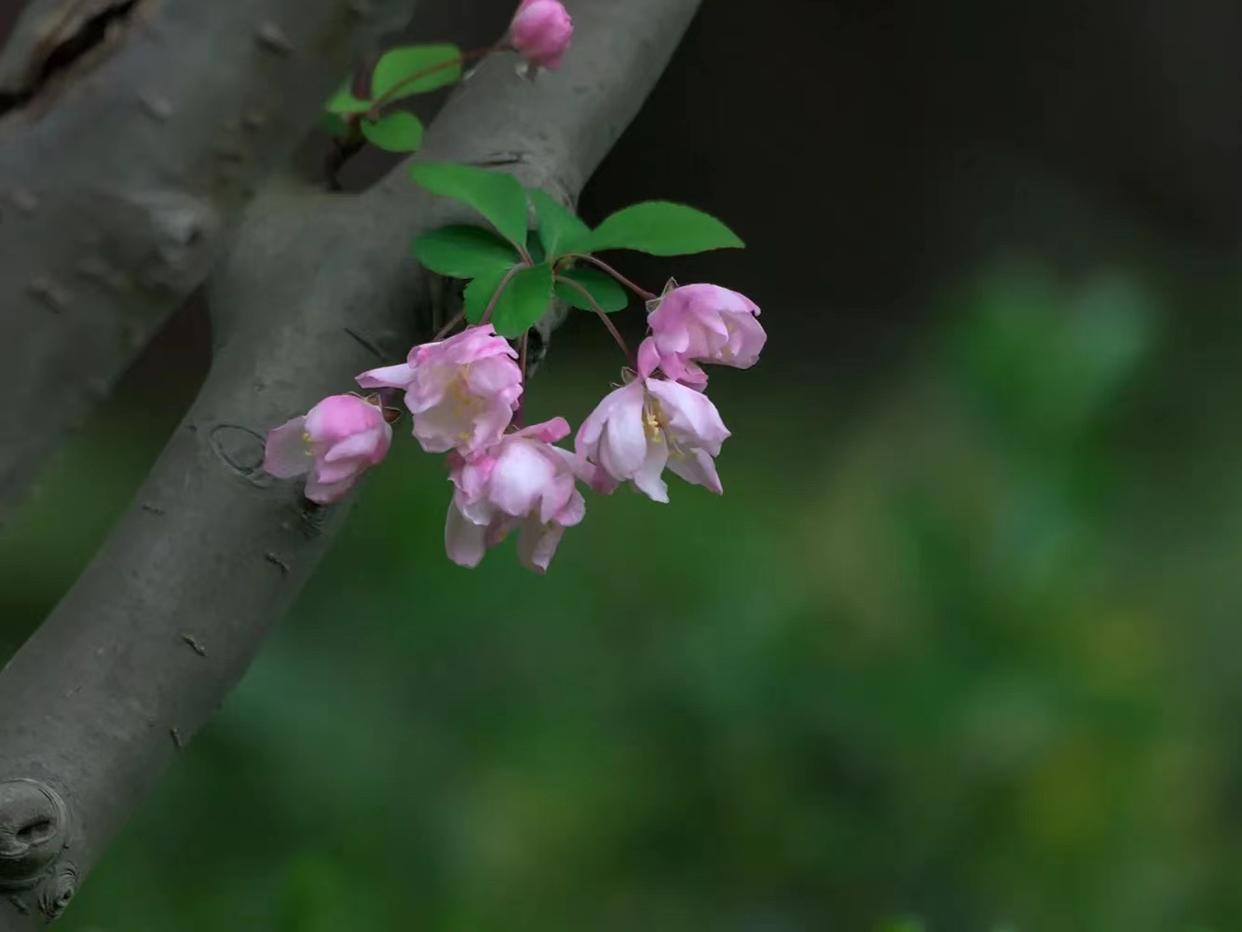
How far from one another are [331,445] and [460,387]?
0.17 feet

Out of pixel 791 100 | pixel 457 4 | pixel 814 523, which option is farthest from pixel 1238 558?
pixel 457 4

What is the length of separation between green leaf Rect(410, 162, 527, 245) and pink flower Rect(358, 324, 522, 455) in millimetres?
73

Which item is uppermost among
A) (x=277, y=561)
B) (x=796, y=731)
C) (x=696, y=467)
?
(x=696, y=467)

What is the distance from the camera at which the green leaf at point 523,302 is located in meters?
0.59

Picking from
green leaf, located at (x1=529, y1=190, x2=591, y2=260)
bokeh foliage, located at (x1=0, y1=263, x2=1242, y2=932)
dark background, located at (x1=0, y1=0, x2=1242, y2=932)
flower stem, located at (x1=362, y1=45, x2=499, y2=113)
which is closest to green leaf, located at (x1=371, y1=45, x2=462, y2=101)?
flower stem, located at (x1=362, y1=45, x2=499, y2=113)

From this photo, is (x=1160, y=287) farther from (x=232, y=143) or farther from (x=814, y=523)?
(x=232, y=143)

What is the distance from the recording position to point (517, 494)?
554mm

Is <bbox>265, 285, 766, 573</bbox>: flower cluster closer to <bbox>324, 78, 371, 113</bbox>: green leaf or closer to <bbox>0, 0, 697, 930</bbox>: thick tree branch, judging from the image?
<bbox>0, 0, 697, 930</bbox>: thick tree branch

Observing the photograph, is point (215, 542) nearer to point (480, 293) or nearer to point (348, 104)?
point (480, 293)

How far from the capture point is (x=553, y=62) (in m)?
0.71

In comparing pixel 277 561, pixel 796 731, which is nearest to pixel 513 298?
pixel 277 561

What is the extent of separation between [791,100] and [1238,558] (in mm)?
1330

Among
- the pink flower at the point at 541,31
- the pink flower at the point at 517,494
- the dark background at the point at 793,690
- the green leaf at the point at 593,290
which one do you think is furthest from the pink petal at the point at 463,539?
the dark background at the point at 793,690

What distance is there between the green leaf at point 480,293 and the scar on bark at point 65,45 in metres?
0.17
